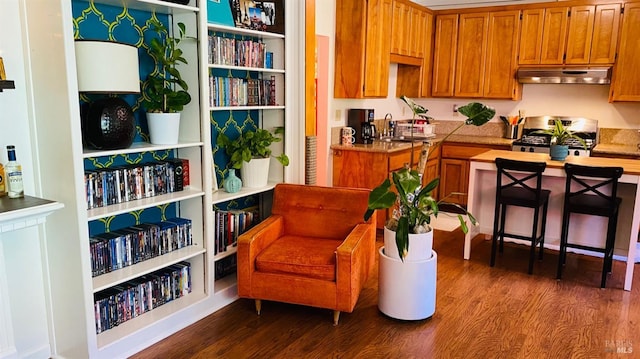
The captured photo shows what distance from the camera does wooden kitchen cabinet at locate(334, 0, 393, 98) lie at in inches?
186

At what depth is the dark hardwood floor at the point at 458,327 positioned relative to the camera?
2762 mm

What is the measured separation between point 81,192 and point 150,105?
2.43ft

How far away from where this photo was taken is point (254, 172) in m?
3.48

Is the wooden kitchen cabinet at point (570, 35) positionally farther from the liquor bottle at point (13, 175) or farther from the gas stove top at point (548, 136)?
the liquor bottle at point (13, 175)

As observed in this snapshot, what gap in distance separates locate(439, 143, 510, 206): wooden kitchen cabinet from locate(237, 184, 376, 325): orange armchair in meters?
2.83

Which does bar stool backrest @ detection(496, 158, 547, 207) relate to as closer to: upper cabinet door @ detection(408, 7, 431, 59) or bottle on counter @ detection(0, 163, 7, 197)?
upper cabinet door @ detection(408, 7, 431, 59)

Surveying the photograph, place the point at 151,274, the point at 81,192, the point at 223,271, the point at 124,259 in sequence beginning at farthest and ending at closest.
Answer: the point at 223,271, the point at 151,274, the point at 124,259, the point at 81,192

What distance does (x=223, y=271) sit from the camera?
3562 millimetres

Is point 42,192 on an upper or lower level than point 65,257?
upper

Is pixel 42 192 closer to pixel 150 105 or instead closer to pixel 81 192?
pixel 81 192

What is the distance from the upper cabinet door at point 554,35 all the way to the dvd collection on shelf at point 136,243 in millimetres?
4397

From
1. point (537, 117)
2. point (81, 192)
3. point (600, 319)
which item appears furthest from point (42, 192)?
point (537, 117)

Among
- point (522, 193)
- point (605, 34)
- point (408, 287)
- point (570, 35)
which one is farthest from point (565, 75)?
point (408, 287)

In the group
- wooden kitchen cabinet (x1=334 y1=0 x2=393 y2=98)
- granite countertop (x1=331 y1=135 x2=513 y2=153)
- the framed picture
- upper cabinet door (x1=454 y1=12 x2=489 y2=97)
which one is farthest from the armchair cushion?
upper cabinet door (x1=454 y1=12 x2=489 y2=97)
